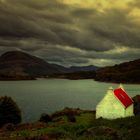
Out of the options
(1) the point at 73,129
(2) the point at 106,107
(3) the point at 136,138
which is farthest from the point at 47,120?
(3) the point at 136,138

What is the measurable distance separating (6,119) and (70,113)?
1447cm

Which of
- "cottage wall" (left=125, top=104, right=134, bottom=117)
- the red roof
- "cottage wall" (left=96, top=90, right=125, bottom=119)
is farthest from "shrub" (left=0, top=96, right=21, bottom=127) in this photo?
"cottage wall" (left=125, top=104, right=134, bottom=117)

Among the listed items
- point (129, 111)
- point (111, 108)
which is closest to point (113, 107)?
point (111, 108)

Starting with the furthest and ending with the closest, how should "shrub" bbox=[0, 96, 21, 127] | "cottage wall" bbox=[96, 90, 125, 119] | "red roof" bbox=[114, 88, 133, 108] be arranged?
"shrub" bbox=[0, 96, 21, 127]
"red roof" bbox=[114, 88, 133, 108]
"cottage wall" bbox=[96, 90, 125, 119]

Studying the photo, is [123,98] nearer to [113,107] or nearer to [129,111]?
[129,111]

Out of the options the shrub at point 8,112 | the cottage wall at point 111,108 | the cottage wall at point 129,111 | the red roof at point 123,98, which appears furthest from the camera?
the shrub at point 8,112

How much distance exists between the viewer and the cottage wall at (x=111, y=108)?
59625 mm

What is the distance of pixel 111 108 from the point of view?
2370 inches

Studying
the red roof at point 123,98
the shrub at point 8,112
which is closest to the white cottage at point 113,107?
the red roof at point 123,98

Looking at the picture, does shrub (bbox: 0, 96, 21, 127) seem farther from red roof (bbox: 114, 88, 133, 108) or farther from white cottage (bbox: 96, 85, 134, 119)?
red roof (bbox: 114, 88, 133, 108)

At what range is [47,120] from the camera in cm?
6756

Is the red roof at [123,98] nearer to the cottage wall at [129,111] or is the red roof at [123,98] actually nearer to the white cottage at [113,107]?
the white cottage at [113,107]

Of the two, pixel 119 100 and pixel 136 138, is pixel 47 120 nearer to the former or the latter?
pixel 119 100

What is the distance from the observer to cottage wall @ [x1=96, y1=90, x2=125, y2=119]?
5962 centimetres
